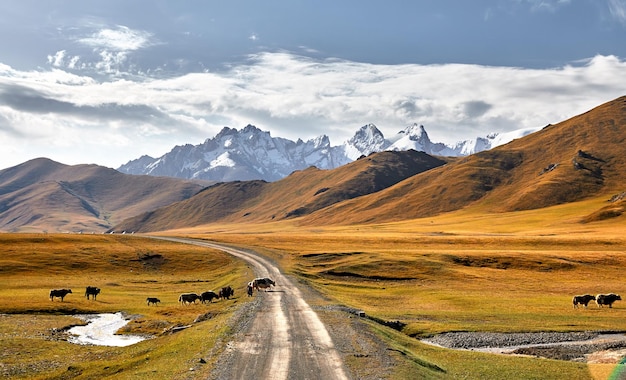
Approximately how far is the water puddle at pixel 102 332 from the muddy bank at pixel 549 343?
1070 inches

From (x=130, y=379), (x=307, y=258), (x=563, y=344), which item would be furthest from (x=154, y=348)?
(x=307, y=258)

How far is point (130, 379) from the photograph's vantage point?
86.5 ft

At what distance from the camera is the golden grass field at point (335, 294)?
31656 mm

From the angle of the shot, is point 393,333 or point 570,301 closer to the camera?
point 393,333

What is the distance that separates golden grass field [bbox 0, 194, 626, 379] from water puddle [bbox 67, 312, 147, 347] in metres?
1.85

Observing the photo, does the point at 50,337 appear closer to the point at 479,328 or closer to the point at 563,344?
the point at 479,328

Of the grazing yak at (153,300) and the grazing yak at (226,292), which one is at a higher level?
the grazing yak at (226,292)

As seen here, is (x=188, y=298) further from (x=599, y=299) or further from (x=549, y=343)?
(x=599, y=299)

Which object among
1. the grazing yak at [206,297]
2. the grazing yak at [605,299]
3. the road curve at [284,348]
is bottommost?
the grazing yak at [605,299]

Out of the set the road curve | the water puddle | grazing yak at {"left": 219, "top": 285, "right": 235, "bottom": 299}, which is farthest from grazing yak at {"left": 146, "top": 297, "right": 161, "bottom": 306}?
the road curve

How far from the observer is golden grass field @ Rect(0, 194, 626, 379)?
31.7m

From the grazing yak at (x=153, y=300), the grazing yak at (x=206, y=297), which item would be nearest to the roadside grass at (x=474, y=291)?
the grazing yak at (x=206, y=297)

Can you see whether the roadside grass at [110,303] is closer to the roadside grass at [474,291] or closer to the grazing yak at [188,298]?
the grazing yak at [188,298]

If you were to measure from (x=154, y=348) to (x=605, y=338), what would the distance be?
39.5m
